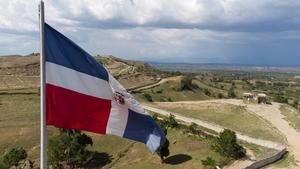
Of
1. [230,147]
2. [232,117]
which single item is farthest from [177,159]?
[232,117]

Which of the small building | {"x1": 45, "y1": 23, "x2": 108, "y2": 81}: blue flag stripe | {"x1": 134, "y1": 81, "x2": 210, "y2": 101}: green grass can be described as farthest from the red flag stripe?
{"x1": 134, "y1": 81, "x2": 210, "y2": 101}: green grass

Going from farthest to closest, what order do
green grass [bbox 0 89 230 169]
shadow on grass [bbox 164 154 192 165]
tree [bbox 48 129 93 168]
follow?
tree [bbox 48 129 93 168] → green grass [bbox 0 89 230 169] → shadow on grass [bbox 164 154 192 165]

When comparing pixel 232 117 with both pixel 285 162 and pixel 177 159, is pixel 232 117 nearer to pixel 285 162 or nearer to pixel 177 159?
pixel 177 159

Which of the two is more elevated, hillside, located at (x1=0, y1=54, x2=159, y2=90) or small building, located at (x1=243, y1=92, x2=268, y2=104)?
small building, located at (x1=243, y1=92, x2=268, y2=104)

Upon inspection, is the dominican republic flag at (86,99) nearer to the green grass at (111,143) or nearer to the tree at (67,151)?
the green grass at (111,143)

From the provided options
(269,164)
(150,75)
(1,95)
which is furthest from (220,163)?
(150,75)

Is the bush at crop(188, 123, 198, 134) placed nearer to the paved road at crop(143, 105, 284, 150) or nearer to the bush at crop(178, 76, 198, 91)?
the paved road at crop(143, 105, 284, 150)

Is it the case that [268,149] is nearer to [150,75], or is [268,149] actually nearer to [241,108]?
[241,108]
